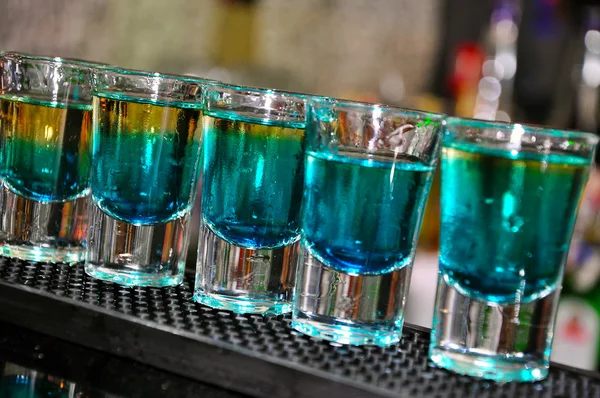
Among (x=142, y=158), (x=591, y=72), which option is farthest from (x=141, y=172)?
(x=591, y=72)

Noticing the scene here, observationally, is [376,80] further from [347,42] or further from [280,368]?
[280,368]

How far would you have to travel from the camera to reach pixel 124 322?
2.25ft

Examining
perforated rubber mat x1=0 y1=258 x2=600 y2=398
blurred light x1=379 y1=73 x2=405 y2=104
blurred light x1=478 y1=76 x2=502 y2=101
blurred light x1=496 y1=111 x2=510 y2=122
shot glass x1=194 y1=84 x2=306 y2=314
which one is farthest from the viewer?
blurred light x1=379 y1=73 x2=405 y2=104

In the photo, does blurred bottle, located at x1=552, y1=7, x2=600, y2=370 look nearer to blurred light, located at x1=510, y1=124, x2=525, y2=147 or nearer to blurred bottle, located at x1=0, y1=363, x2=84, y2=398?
blurred light, located at x1=510, y1=124, x2=525, y2=147

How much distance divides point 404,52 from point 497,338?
93.6 inches

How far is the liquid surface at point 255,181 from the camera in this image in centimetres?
76

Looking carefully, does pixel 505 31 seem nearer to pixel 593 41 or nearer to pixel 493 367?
pixel 593 41

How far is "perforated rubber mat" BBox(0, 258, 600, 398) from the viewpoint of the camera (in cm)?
62

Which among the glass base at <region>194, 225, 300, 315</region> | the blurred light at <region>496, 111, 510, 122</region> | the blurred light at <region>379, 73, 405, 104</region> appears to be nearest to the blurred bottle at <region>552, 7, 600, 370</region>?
the blurred light at <region>496, 111, 510, 122</region>

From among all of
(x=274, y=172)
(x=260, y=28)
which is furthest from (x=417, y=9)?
(x=274, y=172)

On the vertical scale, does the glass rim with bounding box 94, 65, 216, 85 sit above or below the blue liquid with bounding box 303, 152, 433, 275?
above

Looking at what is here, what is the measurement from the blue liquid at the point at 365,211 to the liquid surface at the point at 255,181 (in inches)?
1.8

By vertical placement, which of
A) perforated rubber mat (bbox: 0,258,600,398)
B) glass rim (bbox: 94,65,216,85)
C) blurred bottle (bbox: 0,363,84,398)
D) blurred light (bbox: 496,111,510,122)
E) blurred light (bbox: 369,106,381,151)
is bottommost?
blurred bottle (bbox: 0,363,84,398)

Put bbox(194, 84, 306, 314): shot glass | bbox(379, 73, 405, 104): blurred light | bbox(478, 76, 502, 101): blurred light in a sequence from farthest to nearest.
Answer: bbox(379, 73, 405, 104): blurred light, bbox(478, 76, 502, 101): blurred light, bbox(194, 84, 306, 314): shot glass
